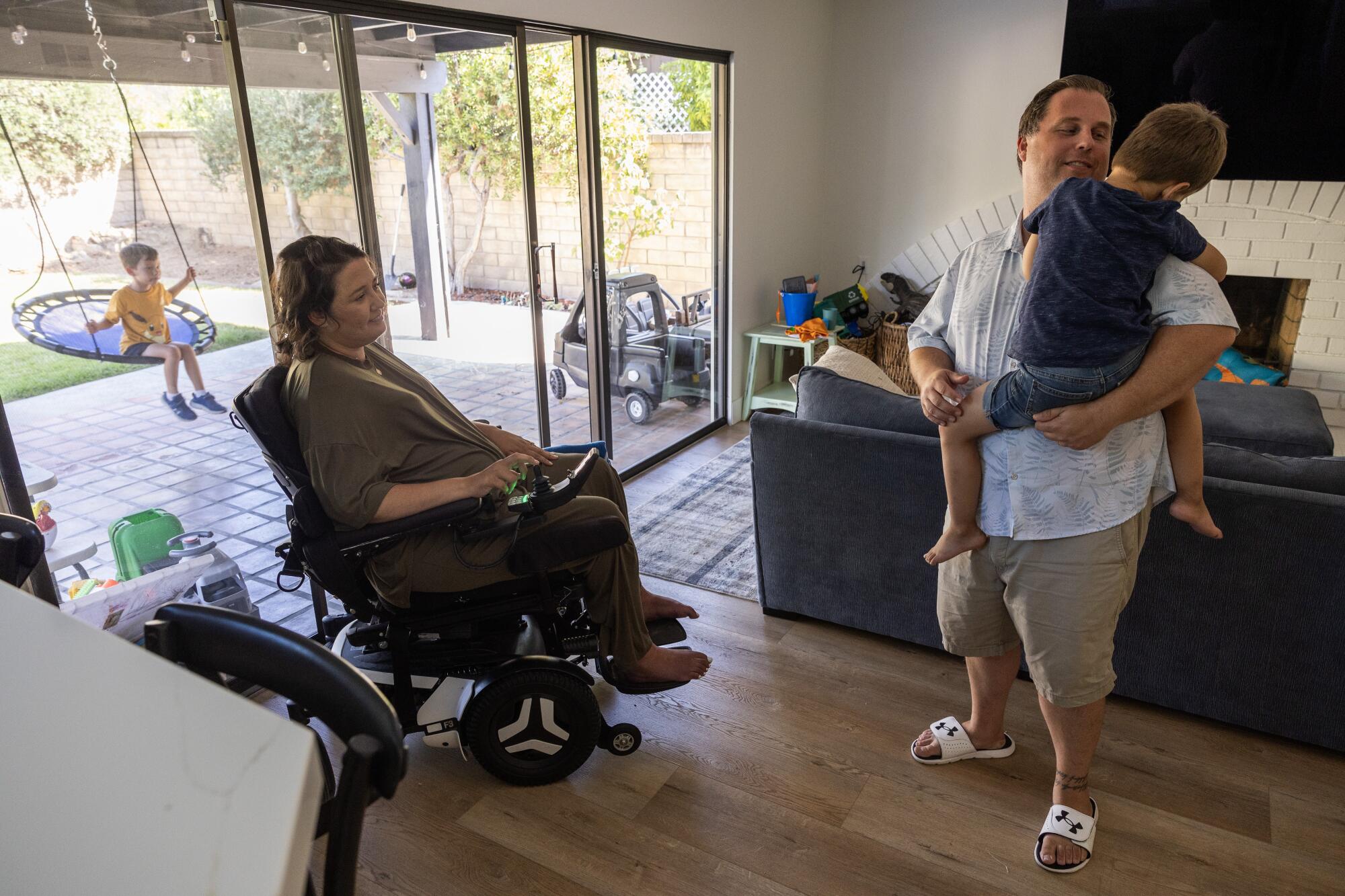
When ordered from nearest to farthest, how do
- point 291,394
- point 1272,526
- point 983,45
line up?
point 291,394 < point 1272,526 < point 983,45

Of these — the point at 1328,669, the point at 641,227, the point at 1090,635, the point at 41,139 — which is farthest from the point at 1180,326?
the point at 641,227

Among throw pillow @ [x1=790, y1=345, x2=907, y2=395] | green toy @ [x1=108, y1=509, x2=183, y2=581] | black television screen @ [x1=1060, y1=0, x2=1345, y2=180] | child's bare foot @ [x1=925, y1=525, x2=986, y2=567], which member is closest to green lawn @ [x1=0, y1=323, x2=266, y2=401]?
green toy @ [x1=108, y1=509, x2=183, y2=581]

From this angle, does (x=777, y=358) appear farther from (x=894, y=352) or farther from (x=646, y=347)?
(x=646, y=347)

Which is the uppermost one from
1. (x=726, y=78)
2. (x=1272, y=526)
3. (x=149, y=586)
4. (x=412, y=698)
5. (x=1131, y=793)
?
(x=726, y=78)

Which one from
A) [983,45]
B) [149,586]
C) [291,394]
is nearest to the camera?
[291,394]

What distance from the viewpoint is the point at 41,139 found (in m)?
1.80

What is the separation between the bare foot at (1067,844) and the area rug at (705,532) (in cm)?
116

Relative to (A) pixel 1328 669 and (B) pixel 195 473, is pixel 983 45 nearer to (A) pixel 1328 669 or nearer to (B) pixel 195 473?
(A) pixel 1328 669

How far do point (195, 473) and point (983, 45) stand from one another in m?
4.09

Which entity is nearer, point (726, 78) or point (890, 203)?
point (726, 78)

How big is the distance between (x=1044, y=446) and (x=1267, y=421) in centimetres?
198

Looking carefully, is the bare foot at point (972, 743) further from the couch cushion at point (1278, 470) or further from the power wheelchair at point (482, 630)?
the couch cushion at point (1278, 470)

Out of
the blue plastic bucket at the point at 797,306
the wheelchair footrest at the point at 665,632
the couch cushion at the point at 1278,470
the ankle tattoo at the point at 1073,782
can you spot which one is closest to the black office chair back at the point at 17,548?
the wheelchair footrest at the point at 665,632

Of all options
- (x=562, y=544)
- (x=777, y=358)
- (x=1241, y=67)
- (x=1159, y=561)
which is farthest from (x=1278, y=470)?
(x=777, y=358)
